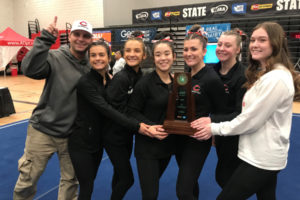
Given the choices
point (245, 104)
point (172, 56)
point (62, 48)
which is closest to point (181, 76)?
point (172, 56)

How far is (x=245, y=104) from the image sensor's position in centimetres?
149

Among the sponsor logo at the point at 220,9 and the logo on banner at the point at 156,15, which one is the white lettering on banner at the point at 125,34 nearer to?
the logo on banner at the point at 156,15

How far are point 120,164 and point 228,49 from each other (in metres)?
1.20

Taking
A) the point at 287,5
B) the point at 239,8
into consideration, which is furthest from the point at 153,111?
the point at 239,8

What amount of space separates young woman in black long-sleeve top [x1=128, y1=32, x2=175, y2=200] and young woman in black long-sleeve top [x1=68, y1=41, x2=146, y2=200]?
0.74ft

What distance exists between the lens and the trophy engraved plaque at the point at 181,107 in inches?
61.8

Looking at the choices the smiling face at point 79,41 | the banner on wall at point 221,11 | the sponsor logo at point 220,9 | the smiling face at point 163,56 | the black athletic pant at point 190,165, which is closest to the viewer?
the black athletic pant at point 190,165

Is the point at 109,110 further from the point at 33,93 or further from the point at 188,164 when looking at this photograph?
the point at 33,93

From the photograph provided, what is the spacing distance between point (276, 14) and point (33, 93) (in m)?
9.07

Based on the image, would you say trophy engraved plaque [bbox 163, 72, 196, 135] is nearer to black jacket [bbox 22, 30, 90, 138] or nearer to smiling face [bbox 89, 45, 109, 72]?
smiling face [bbox 89, 45, 109, 72]

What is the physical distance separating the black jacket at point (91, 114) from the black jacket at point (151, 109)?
5.0 inches

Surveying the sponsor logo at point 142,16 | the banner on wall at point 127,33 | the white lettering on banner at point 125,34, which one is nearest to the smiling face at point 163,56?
the banner on wall at point 127,33

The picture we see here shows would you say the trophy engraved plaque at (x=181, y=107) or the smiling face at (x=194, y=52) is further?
the smiling face at (x=194, y=52)

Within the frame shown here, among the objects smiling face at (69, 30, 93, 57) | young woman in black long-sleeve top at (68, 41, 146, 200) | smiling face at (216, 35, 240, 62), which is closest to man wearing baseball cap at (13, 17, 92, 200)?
smiling face at (69, 30, 93, 57)
